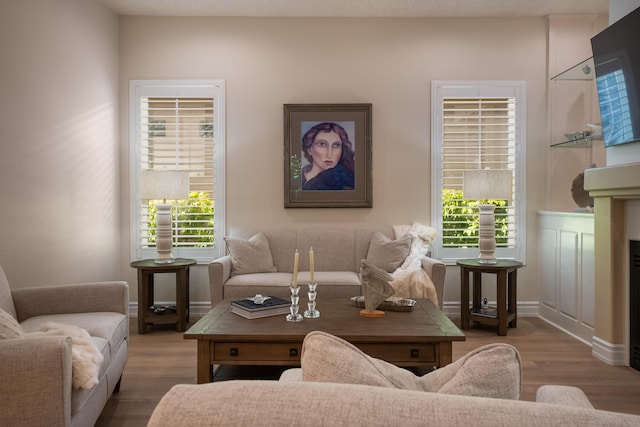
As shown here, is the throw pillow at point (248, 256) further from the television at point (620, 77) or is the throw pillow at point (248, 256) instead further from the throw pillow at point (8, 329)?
the television at point (620, 77)

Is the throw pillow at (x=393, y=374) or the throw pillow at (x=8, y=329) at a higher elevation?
the throw pillow at (x=393, y=374)

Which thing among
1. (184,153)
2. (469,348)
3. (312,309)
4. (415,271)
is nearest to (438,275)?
(415,271)

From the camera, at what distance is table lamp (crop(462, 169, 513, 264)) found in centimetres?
441

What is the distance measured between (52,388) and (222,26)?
4043mm

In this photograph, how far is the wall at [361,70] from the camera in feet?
16.2

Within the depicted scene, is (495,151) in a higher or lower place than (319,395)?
higher

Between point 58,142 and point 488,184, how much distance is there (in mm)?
3633

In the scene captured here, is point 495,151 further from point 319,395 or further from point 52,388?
point 319,395

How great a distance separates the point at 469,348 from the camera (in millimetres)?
3789

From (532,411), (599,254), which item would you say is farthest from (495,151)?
(532,411)

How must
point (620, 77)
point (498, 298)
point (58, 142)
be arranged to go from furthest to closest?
point (498, 298)
point (58, 142)
point (620, 77)

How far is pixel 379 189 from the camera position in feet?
16.3

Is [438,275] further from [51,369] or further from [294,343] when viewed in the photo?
[51,369]

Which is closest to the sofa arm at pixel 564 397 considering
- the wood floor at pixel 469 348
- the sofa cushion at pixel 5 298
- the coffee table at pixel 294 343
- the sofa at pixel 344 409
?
the sofa at pixel 344 409
